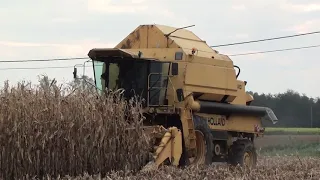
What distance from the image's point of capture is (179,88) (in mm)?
14391

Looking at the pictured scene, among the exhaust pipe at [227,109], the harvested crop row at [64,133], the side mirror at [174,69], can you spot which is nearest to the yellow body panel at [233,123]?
the exhaust pipe at [227,109]

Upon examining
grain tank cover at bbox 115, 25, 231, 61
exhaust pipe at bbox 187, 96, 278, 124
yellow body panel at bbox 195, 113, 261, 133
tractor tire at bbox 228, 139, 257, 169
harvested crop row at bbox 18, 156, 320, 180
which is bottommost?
harvested crop row at bbox 18, 156, 320, 180

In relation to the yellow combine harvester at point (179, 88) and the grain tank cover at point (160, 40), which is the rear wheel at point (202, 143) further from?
the grain tank cover at point (160, 40)

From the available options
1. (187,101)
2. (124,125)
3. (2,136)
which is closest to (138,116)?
(124,125)

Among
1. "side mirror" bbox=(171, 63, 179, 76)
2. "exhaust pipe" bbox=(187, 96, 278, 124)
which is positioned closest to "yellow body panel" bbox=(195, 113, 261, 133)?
"exhaust pipe" bbox=(187, 96, 278, 124)

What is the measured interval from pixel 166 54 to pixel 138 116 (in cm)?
262

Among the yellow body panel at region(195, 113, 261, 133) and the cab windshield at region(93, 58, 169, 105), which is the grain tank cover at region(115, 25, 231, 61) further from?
the yellow body panel at region(195, 113, 261, 133)

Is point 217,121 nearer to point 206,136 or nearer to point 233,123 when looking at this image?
point 233,123

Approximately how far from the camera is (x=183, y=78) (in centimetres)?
1451

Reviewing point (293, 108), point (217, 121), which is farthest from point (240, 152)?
point (293, 108)

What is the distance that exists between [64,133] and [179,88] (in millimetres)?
3793

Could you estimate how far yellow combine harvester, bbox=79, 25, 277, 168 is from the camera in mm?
14055

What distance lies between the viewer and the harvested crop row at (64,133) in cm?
1086

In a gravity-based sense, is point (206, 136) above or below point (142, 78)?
below
